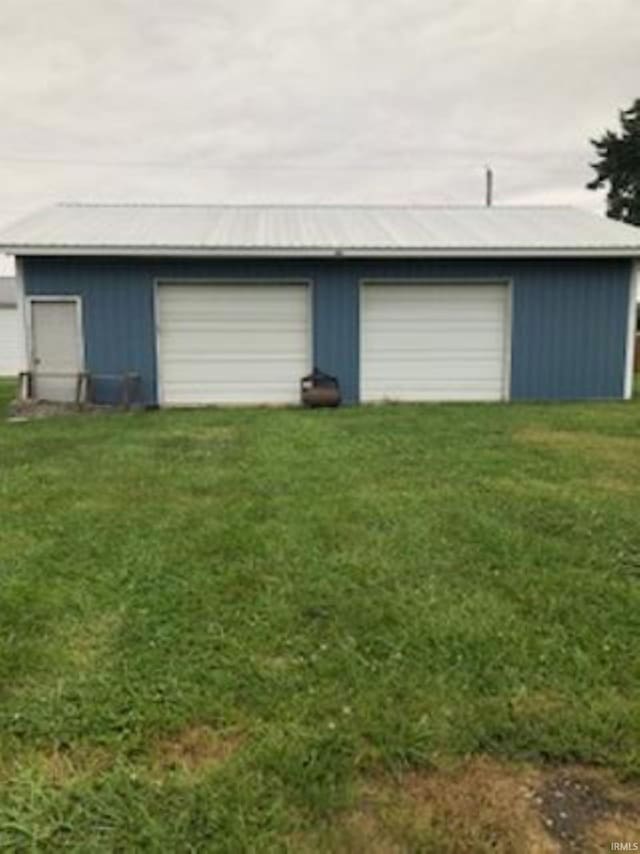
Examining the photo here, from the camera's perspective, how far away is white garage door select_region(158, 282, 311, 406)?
12750mm

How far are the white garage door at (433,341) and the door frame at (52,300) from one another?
→ 448cm

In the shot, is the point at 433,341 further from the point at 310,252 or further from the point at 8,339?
the point at 8,339

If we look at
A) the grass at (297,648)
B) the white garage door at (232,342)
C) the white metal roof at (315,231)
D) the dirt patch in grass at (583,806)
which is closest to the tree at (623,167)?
the white metal roof at (315,231)

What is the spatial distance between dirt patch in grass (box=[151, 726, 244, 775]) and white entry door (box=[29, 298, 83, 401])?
10.5 m

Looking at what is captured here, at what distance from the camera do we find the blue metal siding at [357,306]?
1249cm

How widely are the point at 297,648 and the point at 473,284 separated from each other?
34.3 feet

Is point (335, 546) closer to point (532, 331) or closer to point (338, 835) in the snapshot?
point (338, 835)

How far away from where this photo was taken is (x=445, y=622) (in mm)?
3666

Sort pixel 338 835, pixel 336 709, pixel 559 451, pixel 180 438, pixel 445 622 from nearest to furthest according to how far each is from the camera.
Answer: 1. pixel 338 835
2. pixel 336 709
3. pixel 445 622
4. pixel 559 451
5. pixel 180 438

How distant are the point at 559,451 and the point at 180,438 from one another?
4.26 metres

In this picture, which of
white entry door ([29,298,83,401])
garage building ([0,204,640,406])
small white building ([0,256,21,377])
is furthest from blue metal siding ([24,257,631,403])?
small white building ([0,256,21,377])

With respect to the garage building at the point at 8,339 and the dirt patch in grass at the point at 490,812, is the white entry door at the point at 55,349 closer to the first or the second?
the dirt patch in grass at the point at 490,812

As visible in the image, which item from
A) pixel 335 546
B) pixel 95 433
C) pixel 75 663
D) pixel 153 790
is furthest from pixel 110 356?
pixel 153 790

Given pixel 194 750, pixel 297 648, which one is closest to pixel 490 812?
pixel 194 750
